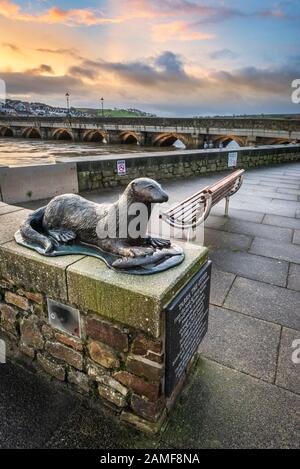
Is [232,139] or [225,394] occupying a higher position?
[232,139]

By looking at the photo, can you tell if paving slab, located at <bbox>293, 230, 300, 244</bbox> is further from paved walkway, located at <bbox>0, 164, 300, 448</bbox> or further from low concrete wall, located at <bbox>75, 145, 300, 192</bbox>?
low concrete wall, located at <bbox>75, 145, 300, 192</bbox>

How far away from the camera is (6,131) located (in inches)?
2894

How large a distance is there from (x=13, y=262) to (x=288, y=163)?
16.3 meters

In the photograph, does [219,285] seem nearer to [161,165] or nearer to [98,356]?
[98,356]

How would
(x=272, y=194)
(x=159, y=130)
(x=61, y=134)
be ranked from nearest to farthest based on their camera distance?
(x=272, y=194) < (x=159, y=130) < (x=61, y=134)

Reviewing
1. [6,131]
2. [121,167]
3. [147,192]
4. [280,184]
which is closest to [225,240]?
[147,192]

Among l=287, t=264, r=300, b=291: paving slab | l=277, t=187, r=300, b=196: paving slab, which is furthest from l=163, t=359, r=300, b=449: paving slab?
l=277, t=187, r=300, b=196: paving slab

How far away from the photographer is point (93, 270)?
190 centimetres

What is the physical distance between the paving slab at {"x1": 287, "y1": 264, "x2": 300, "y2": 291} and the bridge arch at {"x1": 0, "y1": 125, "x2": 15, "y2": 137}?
3110 inches

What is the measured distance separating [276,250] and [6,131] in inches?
3240

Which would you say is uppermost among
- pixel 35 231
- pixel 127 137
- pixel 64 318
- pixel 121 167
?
pixel 127 137

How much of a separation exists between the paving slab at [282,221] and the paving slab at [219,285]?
8.49 ft
